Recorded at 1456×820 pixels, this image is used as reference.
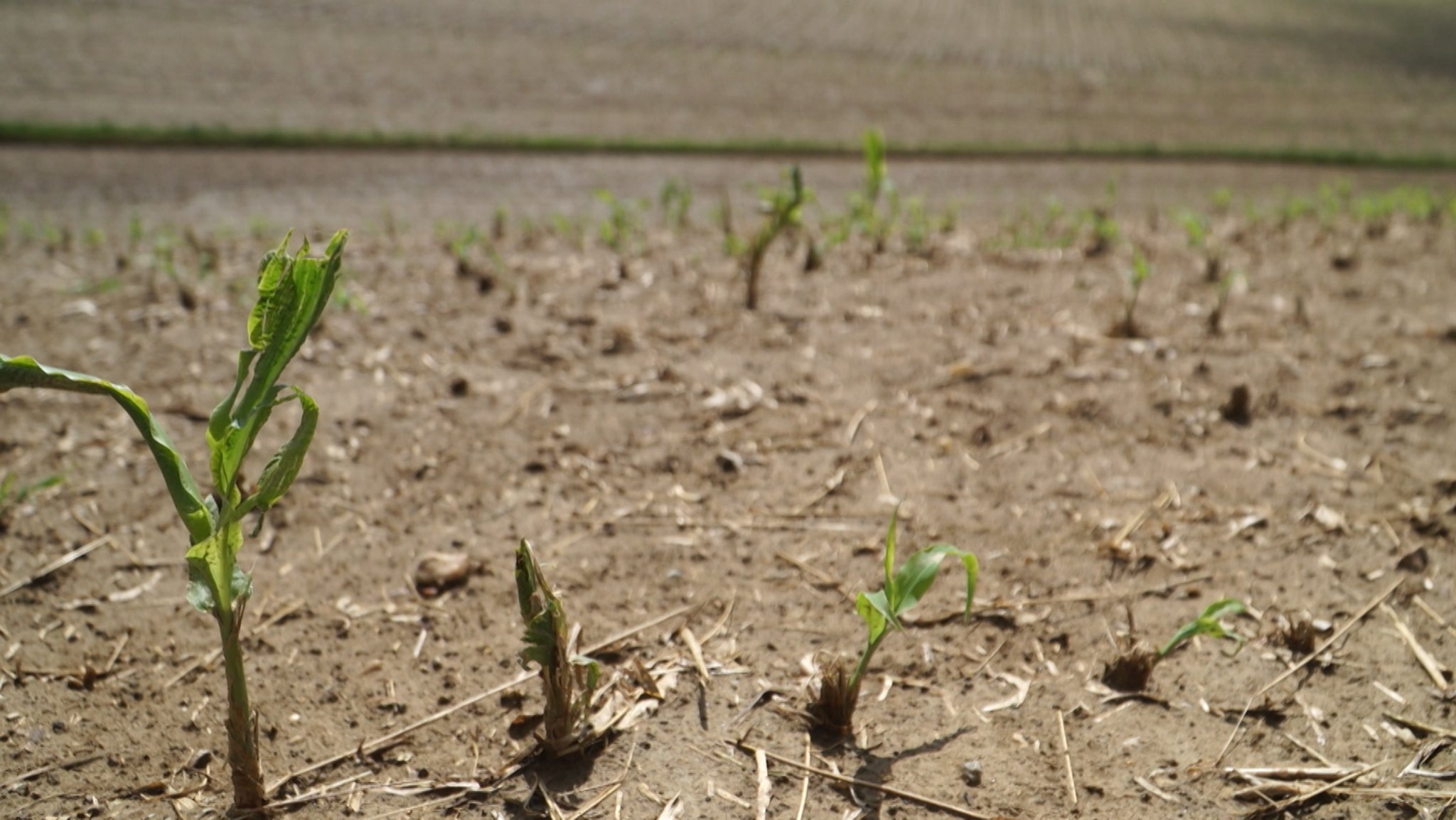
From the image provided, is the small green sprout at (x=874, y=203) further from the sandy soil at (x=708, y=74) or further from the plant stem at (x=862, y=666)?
the sandy soil at (x=708, y=74)

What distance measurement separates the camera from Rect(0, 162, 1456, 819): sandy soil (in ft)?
7.00

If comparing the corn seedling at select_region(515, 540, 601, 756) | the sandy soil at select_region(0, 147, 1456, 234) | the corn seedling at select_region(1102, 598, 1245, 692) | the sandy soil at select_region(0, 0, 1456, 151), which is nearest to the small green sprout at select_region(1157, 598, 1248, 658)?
the corn seedling at select_region(1102, 598, 1245, 692)

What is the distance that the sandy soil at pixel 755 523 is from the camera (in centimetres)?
213

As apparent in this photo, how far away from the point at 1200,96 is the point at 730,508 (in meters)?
9.58

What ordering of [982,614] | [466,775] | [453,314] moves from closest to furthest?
[466,775]
[982,614]
[453,314]

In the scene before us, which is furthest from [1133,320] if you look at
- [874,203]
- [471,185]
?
[471,185]

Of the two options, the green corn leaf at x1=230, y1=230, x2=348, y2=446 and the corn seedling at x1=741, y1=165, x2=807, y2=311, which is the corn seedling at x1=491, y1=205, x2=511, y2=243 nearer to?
the corn seedling at x1=741, y1=165, x2=807, y2=311

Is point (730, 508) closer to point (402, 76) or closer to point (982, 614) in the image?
point (982, 614)

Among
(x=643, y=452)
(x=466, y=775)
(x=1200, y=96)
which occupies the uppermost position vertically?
(x=1200, y=96)

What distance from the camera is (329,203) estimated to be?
21.1 ft

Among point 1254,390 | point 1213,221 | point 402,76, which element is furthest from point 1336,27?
point 1254,390

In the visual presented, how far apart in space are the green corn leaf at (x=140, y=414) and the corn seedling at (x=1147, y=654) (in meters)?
1.79

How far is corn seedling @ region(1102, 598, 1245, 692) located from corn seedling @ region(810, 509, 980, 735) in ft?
1.30

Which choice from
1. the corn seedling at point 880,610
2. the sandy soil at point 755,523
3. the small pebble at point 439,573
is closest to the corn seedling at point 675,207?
the sandy soil at point 755,523
